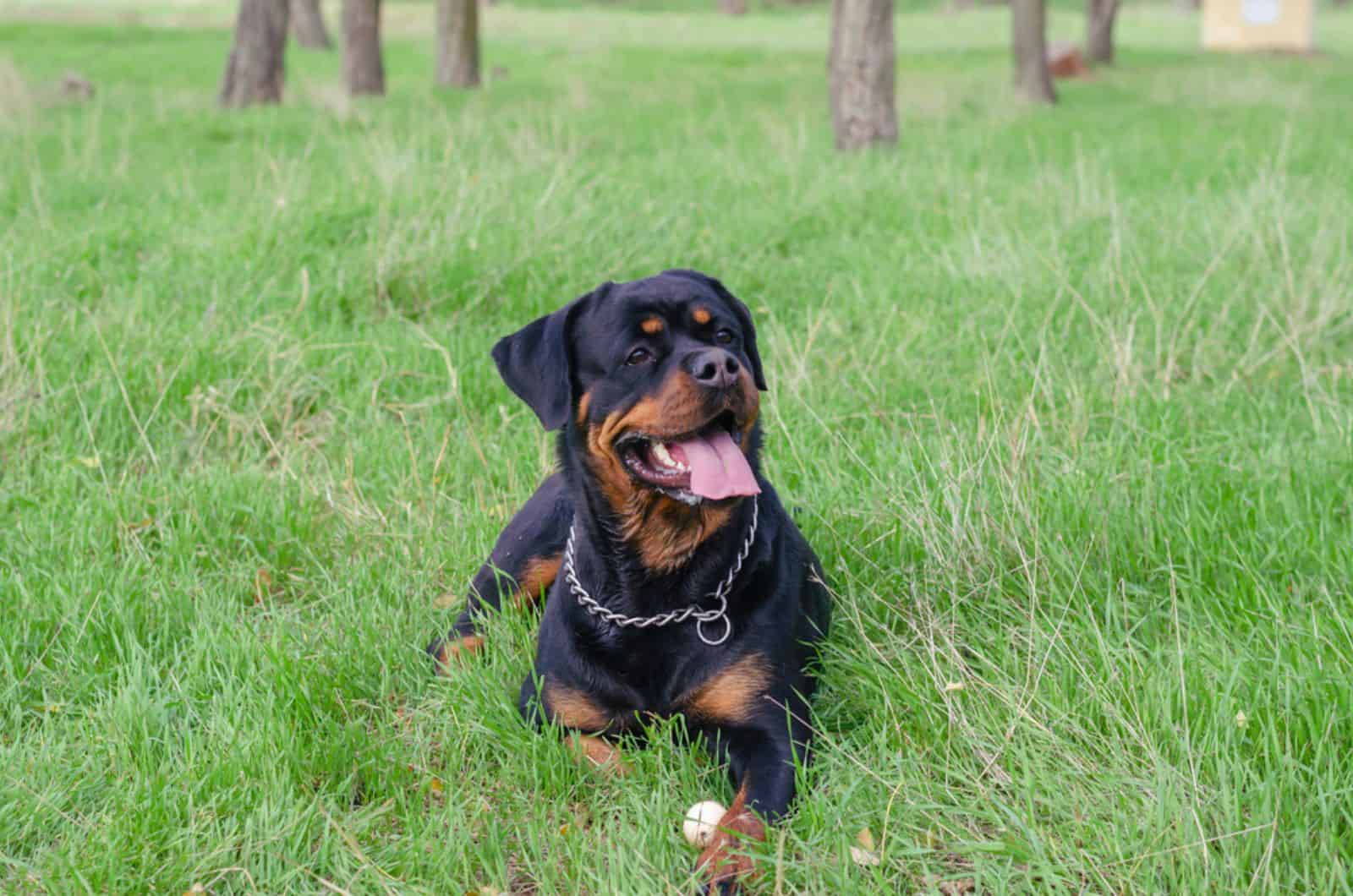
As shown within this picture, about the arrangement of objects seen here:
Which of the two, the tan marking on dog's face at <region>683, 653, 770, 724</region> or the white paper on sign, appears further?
the white paper on sign

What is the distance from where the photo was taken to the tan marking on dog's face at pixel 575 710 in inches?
114

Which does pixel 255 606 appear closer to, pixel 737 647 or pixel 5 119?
pixel 737 647

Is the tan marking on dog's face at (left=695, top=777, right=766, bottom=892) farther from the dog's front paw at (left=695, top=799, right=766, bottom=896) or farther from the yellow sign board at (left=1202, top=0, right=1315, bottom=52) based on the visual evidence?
the yellow sign board at (left=1202, top=0, right=1315, bottom=52)

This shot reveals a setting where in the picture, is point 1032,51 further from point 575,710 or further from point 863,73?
point 575,710

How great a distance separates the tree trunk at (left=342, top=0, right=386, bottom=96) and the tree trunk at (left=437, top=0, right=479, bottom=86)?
94cm

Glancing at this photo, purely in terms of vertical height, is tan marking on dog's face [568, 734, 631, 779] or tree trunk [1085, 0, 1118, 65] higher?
tree trunk [1085, 0, 1118, 65]

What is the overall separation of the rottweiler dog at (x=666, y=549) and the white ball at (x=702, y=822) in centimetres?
5

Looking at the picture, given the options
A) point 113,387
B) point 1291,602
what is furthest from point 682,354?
point 113,387

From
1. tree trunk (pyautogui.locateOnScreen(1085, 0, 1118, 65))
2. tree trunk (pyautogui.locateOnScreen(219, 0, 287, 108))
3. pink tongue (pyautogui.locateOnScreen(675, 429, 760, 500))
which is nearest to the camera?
pink tongue (pyautogui.locateOnScreen(675, 429, 760, 500))

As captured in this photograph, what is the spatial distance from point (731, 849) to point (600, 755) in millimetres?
503

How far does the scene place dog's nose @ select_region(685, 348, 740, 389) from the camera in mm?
2744

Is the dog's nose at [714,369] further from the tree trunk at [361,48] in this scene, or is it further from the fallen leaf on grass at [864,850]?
the tree trunk at [361,48]

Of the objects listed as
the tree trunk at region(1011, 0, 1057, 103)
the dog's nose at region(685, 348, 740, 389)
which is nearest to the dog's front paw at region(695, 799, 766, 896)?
the dog's nose at region(685, 348, 740, 389)

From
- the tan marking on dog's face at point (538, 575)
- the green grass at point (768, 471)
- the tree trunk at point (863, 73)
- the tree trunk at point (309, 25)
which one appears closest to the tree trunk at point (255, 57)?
the green grass at point (768, 471)
